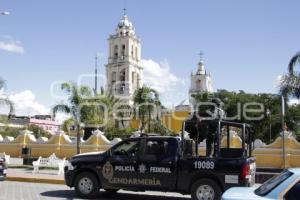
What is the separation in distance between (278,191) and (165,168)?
240 inches

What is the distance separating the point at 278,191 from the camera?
6660 millimetres

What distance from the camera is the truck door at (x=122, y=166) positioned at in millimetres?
12977

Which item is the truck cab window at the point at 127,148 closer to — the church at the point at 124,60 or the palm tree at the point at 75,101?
the palm tree at the point at 75,101

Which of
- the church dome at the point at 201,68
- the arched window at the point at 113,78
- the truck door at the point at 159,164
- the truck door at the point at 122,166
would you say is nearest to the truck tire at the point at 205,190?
the truck door at the point at 159,164

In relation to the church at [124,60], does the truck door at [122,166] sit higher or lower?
lower

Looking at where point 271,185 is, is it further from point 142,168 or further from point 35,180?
point 35,180

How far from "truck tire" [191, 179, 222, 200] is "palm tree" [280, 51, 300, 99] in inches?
718

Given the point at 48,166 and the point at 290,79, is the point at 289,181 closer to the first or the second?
the point at 48,166

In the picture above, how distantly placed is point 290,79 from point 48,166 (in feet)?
48.4

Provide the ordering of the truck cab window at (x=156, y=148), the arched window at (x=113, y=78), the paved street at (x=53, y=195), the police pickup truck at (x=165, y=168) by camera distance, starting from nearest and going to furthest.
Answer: the police pickup truck at (x=165, y=168) → the truck cab window at (x=156, y=148) → the paved street at (x=53, y=195) → the arched window at (x=113, y=78)

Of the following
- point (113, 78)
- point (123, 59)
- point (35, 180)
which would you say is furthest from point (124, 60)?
point (35, 180)

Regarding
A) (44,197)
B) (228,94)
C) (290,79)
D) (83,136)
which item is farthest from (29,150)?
(228,94)

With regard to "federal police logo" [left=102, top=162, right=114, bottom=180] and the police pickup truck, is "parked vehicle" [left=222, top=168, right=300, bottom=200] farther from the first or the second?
"federal police logo" [left=102, top=162, right=114, bottom=180]

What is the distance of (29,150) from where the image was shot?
1436 inches
